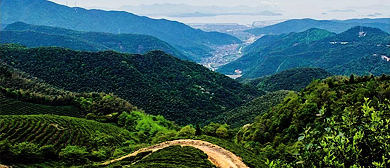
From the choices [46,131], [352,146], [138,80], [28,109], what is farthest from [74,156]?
[138,80]

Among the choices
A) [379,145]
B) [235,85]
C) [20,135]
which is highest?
[379,145]

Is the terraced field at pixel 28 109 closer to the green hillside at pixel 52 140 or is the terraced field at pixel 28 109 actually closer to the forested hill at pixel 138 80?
the green hillside at pixel 52 140

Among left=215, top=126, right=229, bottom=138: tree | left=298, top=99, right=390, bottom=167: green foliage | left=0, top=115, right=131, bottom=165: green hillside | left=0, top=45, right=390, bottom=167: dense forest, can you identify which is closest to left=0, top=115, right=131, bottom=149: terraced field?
left=0, top=115, right=131, bottom=165: green hillside

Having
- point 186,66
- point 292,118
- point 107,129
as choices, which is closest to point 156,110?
point 107,129

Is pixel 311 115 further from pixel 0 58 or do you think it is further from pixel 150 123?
pixel 0 58

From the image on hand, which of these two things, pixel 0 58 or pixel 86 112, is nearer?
pixel 86 112

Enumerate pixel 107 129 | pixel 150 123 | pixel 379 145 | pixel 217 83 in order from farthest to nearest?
pixel 217 83, pixel 150 123, pixel 107 129, pixel 379 145

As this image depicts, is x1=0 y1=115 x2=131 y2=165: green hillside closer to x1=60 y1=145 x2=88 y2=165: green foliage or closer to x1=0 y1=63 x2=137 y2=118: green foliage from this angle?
x1=60 y1=145 x2=88 y2=165: green foliage

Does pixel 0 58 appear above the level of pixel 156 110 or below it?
above
